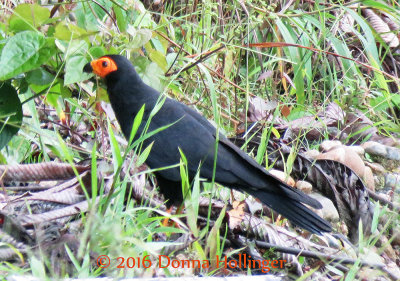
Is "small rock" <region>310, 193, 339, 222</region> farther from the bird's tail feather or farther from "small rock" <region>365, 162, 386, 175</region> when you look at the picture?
"small rock" <region>365, 162, 386, 175</region>

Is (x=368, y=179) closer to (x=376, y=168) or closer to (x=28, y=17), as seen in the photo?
(x=376, y=168)

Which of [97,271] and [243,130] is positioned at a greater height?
[97,271]

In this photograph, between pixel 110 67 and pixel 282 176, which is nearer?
pixel 110 67

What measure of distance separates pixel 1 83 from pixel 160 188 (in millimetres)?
917

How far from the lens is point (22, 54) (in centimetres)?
239

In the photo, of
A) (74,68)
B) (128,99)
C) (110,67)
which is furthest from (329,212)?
(74,68)

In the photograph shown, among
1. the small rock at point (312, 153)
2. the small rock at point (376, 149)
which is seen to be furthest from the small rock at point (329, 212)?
the small rock at point (376, 149)

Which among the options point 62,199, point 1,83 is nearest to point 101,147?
point 62,199

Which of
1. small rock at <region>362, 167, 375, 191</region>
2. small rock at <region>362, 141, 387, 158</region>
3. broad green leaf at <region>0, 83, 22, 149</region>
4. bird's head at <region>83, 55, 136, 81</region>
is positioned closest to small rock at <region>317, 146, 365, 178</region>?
small rock at <region>362, 167, 375, 191</region>

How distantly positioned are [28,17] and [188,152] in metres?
0.98

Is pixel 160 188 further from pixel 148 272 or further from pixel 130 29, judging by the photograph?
pixel 148 272

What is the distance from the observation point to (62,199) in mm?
2703

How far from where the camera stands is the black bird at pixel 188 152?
9.38 feet

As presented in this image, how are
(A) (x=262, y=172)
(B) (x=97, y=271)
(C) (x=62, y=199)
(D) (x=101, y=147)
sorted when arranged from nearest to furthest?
(B) (x=97, y=271), (C) (x=62, y=199), (A) (x=262, y=172), (D) (x=101, y=147)
